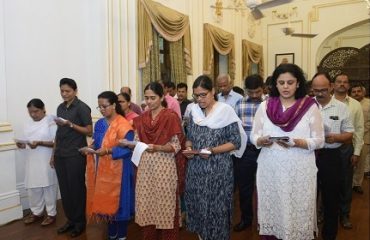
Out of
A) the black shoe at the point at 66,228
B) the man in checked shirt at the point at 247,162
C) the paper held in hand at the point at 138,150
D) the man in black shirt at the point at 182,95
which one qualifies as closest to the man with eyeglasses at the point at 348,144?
the man in checked shirt at the point at 247,162

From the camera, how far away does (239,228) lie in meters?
3.25

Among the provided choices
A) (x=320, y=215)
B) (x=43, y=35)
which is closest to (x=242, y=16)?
(x=43, y=35)

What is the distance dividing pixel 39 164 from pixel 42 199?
1.28ft

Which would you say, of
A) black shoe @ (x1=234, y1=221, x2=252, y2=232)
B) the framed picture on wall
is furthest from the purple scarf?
the framed picture on wall

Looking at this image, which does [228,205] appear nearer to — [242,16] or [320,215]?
[320,215]

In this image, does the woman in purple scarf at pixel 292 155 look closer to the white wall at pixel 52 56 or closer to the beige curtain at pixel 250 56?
the white wall at pixel 52 56

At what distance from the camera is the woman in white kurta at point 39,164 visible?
11.3 ft

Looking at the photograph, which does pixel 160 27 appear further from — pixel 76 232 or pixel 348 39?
pixel 348 39

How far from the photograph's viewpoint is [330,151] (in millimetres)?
2477

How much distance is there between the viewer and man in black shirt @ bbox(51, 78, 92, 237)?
3104 mm

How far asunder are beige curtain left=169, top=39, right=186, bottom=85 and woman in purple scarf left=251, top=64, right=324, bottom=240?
405cm

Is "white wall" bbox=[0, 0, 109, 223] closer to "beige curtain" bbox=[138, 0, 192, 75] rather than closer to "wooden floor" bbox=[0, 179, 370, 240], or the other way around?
"wooden floor" bbox=[0, 179, 370, 240]

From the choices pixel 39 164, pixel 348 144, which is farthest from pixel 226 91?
pixel 39 164

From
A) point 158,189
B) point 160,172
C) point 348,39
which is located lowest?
point 158,189
